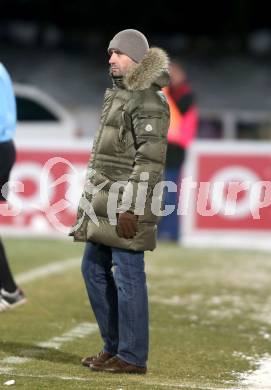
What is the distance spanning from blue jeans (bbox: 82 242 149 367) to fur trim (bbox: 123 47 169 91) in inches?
34.5

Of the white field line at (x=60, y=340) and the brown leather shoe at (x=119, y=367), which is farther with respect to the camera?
the white field line at (x=60, y=340)

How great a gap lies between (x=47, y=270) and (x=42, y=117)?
1098 cm

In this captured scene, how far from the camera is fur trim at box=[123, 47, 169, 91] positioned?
7277mm

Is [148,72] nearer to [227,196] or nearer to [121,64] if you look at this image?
[121,64]

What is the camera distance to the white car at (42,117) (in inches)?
899

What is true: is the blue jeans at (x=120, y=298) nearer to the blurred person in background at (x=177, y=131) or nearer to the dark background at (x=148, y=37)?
the blurred person in background at (x=177, y=131)

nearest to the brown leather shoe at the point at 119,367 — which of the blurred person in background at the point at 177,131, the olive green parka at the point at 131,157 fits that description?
the olive green parka at the point at 131,157

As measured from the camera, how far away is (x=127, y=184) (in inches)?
285

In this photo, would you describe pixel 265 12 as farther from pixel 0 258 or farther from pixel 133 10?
pixel 0 258

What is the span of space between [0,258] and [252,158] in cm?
610

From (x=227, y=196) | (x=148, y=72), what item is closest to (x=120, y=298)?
(x=148, y=72)

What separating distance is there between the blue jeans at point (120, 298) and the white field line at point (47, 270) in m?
3.99

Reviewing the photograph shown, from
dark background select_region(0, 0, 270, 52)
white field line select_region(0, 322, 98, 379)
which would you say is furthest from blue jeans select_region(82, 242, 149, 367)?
dark background select_region(0, 0, 270, 52)

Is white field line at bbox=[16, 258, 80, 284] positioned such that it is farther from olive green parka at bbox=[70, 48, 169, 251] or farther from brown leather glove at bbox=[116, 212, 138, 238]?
brown leather glove at bbox=[116, 212, 138, 238]
